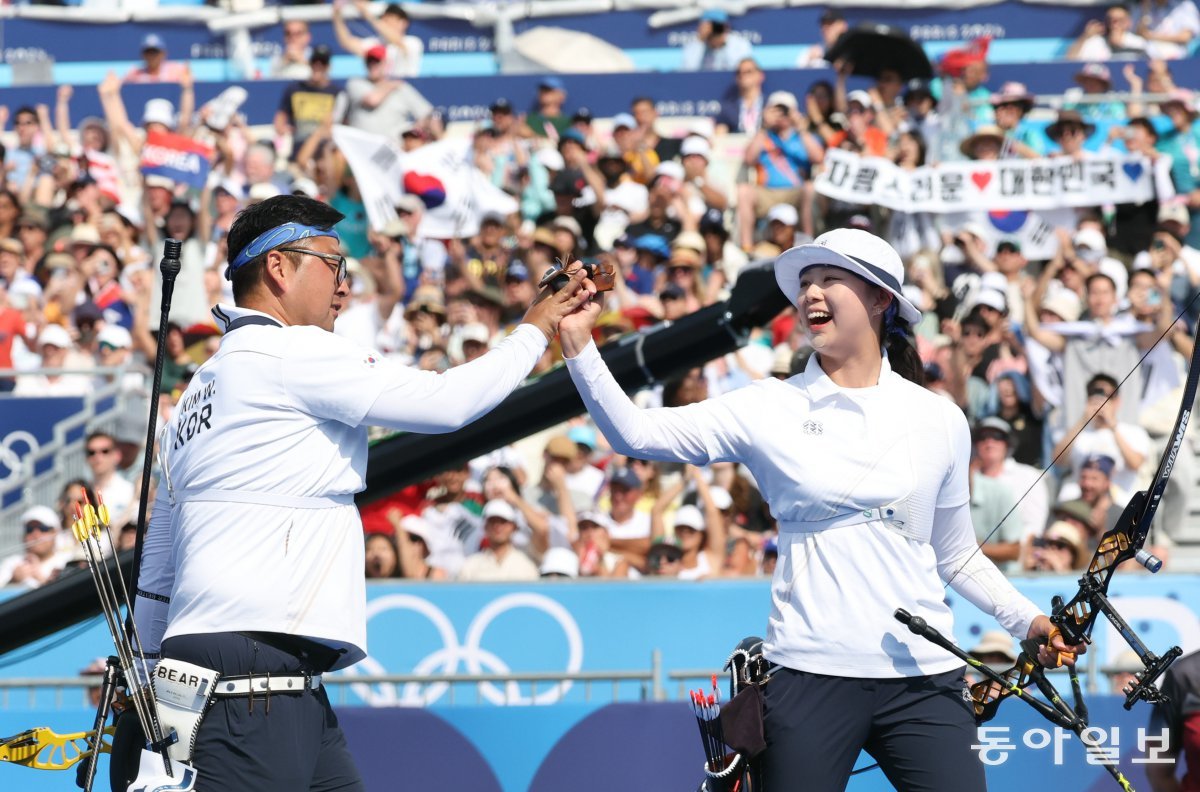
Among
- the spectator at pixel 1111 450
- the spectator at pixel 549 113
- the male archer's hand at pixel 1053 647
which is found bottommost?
the male archer's hand at pixel 1053 647

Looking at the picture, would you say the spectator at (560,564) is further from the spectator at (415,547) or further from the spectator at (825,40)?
the spectator at (825,40)

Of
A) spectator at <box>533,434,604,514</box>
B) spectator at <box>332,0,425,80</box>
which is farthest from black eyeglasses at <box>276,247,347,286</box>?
spectator at <box>332,0,425,80</box>

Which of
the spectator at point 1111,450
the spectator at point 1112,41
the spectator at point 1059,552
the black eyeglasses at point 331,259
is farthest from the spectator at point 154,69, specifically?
the black eyeglasses at point 331,259

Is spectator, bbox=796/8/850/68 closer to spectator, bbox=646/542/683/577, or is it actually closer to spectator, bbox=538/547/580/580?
spectator, bbox=646/542/683/577

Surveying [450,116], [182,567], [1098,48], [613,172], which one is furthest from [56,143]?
[182,567]

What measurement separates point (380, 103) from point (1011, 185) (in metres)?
5.33

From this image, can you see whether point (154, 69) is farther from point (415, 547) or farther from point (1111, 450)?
point (1111, 450)

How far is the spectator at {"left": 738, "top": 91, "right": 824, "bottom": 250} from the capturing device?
12750mm

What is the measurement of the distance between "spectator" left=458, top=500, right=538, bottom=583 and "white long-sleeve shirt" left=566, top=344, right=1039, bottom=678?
524 centimetres

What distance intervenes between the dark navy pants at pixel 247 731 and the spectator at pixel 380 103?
10.5 metres

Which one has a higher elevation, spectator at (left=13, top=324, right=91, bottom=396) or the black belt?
spectator at (left=13, top=324, right=91, bottom=396)

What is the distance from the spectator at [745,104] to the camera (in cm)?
1435

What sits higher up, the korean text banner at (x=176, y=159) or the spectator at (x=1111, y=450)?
the korean text banner at (x=176, y=159)

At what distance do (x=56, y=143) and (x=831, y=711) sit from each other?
39.7ft
